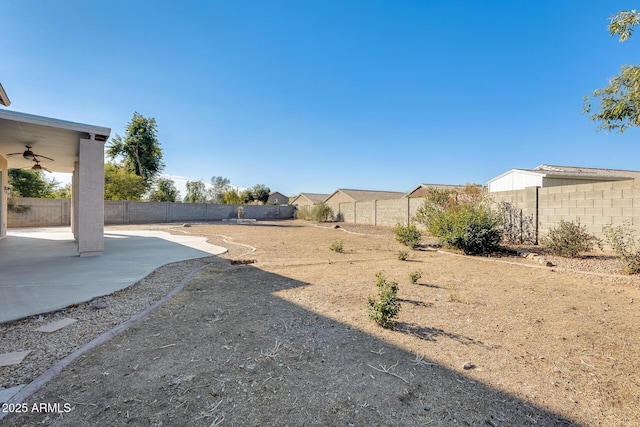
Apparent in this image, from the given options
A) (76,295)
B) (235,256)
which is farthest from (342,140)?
(76,295)

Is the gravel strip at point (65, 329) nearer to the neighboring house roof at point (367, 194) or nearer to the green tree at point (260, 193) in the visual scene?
the neighboring house roof at point (367, 194)

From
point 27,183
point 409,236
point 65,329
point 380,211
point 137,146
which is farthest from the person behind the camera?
point 137,146

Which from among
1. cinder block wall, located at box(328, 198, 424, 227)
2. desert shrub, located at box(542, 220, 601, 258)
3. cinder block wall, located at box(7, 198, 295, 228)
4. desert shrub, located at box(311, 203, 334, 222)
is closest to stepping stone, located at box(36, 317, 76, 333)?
desert shrub, located at box(542, 220, 601, 258)

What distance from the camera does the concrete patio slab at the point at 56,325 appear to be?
9.89 feet

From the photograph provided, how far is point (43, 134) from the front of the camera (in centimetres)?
682

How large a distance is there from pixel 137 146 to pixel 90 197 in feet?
96.8

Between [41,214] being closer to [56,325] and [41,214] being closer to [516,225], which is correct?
[56,325]

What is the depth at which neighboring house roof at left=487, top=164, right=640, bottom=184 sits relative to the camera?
564 inches

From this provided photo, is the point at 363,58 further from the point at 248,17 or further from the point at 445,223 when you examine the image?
the point at 445,223

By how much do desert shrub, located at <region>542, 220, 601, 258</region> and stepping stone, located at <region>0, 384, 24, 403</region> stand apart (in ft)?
33.0

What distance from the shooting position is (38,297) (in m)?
3.87

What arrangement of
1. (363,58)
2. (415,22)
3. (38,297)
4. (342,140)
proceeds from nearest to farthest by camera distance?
1. (38,297)
2. (415,22)
3. (363,58)
4. (342,140)

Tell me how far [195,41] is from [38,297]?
375 inches

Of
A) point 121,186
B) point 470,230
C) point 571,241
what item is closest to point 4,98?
point 470,230
